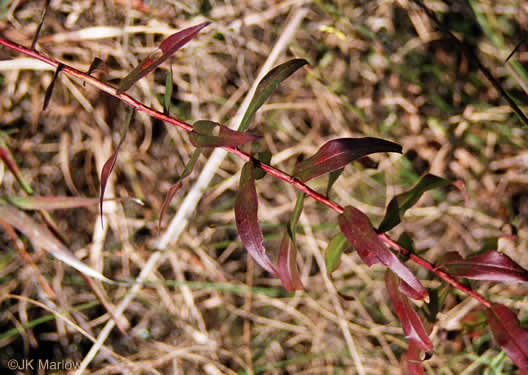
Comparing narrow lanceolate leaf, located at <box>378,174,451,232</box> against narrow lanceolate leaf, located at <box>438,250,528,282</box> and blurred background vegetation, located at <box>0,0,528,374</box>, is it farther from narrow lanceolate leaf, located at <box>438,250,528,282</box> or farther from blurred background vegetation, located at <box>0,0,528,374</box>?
blurred background vegetation, located at <box>0,0,528,374</box>

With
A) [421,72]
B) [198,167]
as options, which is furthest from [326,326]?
[421,72]

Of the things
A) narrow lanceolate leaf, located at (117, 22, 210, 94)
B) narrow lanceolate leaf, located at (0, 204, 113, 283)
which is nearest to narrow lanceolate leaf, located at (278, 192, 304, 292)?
narrow lanceolate leaf, located at (117, 22, 210, 94)

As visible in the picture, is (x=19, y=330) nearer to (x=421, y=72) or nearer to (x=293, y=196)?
(x=293, y=196)

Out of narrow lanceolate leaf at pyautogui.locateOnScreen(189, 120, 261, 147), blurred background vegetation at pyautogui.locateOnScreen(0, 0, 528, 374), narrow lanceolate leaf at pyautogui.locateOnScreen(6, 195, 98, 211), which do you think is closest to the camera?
narrow lanceolate leaf at pyautogui.locateOnScreen(189, 120, 261, 147)

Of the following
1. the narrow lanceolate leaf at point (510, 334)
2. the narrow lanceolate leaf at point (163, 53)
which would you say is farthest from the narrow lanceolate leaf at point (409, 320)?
the narrow lanceolate leaf at point (163, 53)

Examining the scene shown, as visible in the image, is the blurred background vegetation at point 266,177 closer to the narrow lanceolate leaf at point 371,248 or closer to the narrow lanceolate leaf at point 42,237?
the narrow lanceolate leaf at point 42,237

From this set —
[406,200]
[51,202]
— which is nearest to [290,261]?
[406,200]
